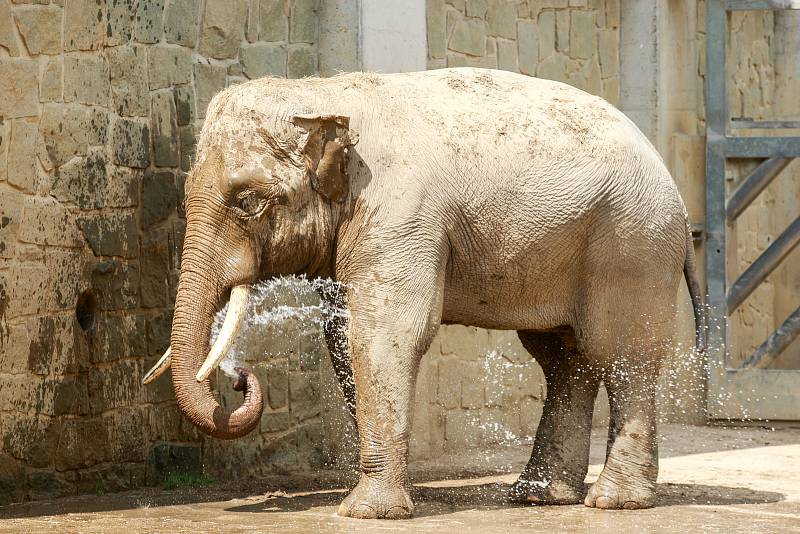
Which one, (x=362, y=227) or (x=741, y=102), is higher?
(x=741, y=102)

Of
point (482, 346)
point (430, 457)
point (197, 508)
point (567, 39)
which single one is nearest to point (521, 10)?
point (567, 39)

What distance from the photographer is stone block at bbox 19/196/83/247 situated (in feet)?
23.0

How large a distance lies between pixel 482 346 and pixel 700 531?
3889 mm

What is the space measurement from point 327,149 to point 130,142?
1577 mm

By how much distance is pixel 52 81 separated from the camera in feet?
23.7

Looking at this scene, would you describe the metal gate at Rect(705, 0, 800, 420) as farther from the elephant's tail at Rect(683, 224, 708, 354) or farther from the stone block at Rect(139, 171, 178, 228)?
the stone block at Rect(139, 171, 178, 228)

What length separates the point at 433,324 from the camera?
6586 millimetres

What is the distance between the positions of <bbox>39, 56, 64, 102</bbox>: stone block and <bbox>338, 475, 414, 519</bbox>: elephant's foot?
2.40m

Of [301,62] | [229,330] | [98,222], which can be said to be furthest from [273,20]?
[229,330]

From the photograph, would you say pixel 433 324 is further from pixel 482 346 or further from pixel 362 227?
pixel 482 346

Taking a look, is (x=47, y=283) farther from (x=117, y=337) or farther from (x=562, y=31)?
(x=562, y=31)

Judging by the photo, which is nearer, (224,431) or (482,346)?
(224,431)

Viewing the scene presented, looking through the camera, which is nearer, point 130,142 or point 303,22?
point 130,142

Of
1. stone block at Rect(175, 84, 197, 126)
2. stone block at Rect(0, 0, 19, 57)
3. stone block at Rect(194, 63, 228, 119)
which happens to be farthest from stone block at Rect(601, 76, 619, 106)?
stone block at Rect(0, 0, 19, 57)
